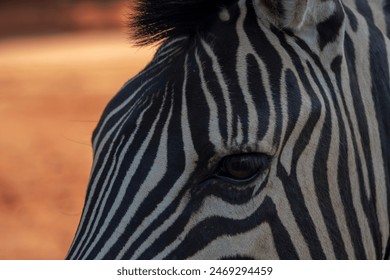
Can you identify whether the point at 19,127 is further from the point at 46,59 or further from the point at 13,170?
the point at 46,59

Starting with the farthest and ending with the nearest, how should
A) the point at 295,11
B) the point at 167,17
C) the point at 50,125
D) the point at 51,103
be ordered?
the point at 51,103 → the point at 50,125 → the point at 167,17 → the point at 295,11

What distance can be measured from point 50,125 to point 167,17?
33.8 ft

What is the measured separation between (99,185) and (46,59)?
14812 millimetres

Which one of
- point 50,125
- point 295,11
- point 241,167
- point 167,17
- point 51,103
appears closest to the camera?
point 241,167

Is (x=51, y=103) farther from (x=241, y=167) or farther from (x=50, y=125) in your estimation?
(x=241, y=167)

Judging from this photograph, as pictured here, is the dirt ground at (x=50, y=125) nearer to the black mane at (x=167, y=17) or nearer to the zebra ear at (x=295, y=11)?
the black mane at (x=167, y=17)

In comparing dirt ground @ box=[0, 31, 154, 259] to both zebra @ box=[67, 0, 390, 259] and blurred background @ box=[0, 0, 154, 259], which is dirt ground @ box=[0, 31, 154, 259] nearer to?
blurred background @ box=[0, 0, 154, 259]

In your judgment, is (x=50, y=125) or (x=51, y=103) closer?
(x=50, y=125)

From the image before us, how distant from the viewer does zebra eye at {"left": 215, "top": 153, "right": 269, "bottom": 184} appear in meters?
2.37

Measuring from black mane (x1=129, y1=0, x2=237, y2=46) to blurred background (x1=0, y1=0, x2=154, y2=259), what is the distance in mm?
1909

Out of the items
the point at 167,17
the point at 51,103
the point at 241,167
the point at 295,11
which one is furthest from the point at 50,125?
the point at 241,167

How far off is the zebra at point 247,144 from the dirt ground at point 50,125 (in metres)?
2.49

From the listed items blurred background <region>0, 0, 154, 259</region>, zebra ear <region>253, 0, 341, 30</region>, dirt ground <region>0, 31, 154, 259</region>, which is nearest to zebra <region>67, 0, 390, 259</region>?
zebra ear <region>253, 0, 341, 30</region>

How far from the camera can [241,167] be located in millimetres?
2369
